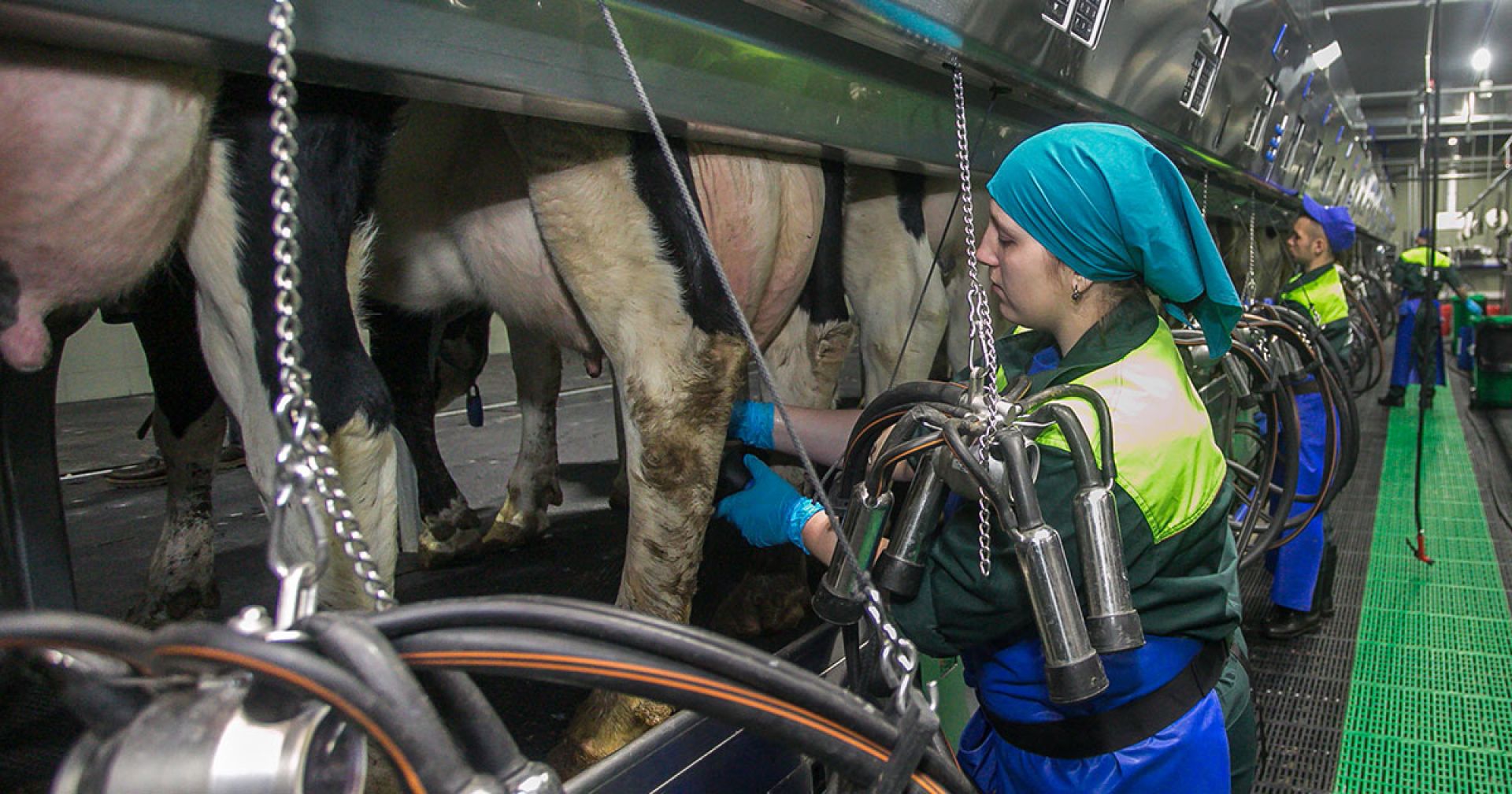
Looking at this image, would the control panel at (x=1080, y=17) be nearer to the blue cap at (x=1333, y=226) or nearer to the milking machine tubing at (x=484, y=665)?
the milking machine tubing at (x=484, y=665)

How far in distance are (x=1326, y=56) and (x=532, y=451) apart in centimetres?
567

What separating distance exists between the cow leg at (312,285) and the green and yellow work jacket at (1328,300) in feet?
12.7

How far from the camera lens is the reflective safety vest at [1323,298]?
13.4 feet

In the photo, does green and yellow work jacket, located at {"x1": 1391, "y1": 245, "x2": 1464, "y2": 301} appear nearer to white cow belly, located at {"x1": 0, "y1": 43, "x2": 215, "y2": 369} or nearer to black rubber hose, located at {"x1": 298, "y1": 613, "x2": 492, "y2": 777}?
white cow belly, located at {"x1": 0, "y1": 43, "x2": 215, "y2": 369}

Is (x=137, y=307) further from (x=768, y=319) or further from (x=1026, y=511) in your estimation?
(x=1026, y=511)

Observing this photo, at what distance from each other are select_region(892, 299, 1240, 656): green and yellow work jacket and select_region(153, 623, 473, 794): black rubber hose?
772 mm

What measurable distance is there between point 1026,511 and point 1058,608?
0.32 feet

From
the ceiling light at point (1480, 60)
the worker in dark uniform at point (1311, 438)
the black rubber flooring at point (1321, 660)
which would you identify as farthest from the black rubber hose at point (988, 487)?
the ceiling light at point (1480, 60)

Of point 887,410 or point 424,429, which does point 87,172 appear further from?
point 424,429

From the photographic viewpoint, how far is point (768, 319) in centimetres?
222

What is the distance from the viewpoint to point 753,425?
2.02 metres

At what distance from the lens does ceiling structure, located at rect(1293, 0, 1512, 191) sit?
22.6 ft

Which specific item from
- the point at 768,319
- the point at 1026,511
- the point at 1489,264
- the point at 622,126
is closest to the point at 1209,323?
the point at 1026,511

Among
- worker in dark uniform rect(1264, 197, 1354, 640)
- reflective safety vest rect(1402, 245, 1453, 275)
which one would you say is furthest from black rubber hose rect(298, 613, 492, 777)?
reflective safety vest rect(1402, 245, 1453, 275)
